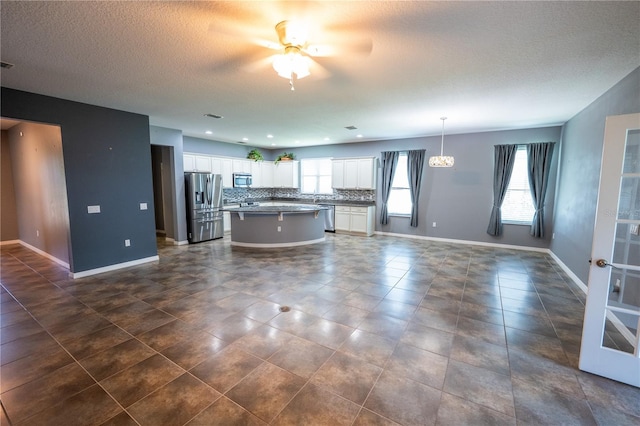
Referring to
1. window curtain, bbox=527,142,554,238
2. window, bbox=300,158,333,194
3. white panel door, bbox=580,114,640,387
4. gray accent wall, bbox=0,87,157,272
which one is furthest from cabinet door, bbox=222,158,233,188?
white panel door, bbox=580,114,640,387

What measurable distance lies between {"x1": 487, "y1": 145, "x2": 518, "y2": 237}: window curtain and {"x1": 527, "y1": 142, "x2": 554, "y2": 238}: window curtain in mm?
341

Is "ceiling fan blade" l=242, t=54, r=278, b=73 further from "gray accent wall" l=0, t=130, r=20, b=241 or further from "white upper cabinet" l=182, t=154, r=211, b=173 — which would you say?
"gray accent wall" l=0, t=130, r=20, b=241

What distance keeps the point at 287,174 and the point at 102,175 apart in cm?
555

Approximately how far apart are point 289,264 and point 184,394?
123 inches

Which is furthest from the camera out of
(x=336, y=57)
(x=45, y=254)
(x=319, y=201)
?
(x=319, y=201)

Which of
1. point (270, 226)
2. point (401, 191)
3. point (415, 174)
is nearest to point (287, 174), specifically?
point (270, 226)

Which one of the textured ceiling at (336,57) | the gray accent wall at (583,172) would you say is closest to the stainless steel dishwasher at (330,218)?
the textured ceiling at (336,57)

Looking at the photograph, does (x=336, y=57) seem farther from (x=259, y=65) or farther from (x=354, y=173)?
(x=354, y=173)

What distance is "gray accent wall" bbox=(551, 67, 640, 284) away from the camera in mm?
3185

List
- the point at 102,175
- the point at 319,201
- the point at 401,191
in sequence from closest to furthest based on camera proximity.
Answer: the point at 102,175, the point at 401,191, the point at 319,201

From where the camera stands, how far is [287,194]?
9.82 meters

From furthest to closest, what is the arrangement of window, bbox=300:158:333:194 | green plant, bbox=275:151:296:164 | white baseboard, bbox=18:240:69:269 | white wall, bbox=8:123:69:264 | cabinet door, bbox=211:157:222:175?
green plant, bbox=275:151:296:164 → window, bbox=300:158:333:194 → cabinet door, bbox=211:157:222:175 → white baseboard, bbox=18:240:69:269 → white wall, bbox=8:123:69:264

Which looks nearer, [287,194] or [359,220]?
[359,220]

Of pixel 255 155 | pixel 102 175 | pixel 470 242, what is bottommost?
pixel 470 242
